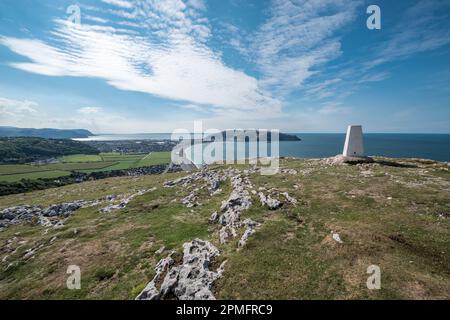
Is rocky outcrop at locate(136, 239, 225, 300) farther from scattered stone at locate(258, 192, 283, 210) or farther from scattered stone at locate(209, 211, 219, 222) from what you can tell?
scattered stone at locate(258, 192, 283, 210)

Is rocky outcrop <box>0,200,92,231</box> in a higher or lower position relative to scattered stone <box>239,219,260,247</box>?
lower

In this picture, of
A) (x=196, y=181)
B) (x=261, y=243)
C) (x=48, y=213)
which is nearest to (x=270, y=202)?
(x=261, y=243)

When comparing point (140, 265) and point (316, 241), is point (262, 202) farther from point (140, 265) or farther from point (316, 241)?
point (140, 265)

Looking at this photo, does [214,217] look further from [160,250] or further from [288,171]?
[288,171]

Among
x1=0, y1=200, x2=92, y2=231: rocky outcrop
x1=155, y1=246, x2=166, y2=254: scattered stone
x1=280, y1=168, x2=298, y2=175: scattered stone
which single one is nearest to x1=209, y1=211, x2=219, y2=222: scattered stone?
x1=155, y1=246, x2=166, y2=254: scattered stone

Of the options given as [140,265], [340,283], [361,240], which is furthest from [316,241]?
[140,265]

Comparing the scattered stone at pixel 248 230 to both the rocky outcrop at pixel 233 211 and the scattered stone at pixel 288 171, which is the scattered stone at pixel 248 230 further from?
the scattered stone at pixel 288 171
